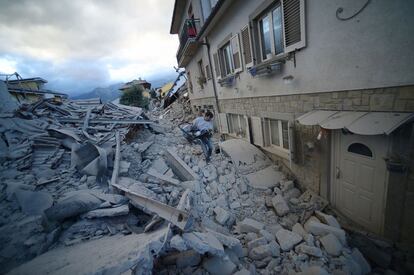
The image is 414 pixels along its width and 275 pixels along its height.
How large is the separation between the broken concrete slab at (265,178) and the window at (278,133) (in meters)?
0.86

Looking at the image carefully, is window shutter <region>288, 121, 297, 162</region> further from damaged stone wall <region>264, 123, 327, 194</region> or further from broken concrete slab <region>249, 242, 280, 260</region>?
broken concrete slab <region>249, 242, 280, 260</region>

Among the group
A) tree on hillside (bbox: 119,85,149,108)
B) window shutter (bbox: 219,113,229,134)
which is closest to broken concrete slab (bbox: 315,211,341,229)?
window shutter (bbox: 219,113,229,134)

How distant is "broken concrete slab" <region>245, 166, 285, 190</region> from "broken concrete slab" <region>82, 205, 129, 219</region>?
11.4 feet

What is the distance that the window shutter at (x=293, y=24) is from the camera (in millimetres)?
3758

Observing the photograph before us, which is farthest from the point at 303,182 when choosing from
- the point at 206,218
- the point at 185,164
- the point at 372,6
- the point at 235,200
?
the point at 372,6

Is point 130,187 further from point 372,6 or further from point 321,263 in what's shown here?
point 372,6

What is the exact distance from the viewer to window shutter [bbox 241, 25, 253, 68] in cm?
577

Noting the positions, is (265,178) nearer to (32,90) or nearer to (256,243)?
(256,243)

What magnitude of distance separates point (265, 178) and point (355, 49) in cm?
378

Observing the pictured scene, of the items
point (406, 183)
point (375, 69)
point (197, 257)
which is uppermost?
point (375, 69)

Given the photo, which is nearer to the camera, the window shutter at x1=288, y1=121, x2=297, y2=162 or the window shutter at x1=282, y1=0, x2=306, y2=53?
the window shutter at x1=282, y1=0, x2=306, y2=53

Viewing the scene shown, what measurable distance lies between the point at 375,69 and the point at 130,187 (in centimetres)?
514

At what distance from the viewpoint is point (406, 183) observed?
2.81m

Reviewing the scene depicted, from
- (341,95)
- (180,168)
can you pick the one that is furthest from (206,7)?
(341,95)
